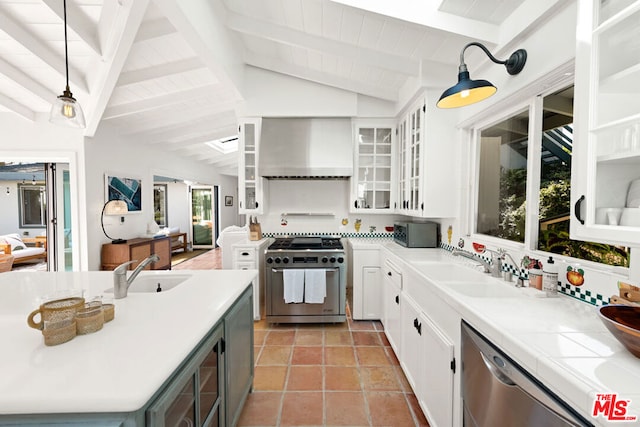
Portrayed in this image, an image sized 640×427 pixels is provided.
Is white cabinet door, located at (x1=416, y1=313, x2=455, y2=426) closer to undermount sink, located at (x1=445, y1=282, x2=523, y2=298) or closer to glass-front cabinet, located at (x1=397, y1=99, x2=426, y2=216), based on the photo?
undermount sink, located at (x1=445, y1=282, x2=523, y2=298)

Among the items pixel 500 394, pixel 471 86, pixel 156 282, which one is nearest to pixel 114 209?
pixel 156 282

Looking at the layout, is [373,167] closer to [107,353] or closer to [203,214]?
[107,353]

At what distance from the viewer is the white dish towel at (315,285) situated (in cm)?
300

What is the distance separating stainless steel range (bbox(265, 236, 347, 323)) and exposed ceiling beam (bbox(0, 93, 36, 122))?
3.31 metres

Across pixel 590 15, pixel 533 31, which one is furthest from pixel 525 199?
pixel 590 15

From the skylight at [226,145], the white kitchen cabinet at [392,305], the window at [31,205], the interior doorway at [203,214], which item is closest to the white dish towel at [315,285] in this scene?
the white kitchen cabinet at [392,305]

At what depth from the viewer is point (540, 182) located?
1.76m

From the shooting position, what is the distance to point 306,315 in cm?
307

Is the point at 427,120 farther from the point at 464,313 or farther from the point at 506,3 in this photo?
the point at 464,313

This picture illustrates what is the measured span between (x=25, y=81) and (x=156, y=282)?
2647mm

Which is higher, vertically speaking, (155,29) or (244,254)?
(155,29)

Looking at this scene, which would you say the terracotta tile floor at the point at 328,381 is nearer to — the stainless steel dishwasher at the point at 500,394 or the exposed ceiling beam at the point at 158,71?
the stainless steel dishwasher at the point at 500,394

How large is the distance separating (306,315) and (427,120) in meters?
2.35

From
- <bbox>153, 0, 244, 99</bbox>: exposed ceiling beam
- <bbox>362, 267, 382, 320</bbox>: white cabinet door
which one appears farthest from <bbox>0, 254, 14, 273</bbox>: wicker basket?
<bbox>362, 267, 382, 320</bbox>: white cabinet door
